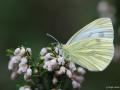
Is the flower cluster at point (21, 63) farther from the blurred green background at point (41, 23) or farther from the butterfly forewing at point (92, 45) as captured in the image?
the blurred green background at point (41, 23)

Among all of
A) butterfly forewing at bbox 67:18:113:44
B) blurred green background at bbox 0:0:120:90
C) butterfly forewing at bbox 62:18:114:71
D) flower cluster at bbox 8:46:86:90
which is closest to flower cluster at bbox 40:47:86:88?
flower cluster at bbox 8:46:86:90

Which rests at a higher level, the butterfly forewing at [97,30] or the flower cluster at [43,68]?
the butterfly forewing at [97,30]

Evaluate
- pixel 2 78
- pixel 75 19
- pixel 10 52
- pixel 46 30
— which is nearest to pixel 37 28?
pixel 46 30

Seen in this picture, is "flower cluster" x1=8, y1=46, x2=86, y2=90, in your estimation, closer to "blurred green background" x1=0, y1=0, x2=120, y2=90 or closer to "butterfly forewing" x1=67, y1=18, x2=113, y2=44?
"butterfly forewing" x1=67, y1=18, x2=113, y2=44

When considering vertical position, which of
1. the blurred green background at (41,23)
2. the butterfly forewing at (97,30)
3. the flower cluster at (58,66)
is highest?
the blurred green background at (41,23)

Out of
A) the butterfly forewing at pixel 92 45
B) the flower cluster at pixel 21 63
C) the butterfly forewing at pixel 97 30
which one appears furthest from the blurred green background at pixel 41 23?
the flower cluster at pixel 21 63
